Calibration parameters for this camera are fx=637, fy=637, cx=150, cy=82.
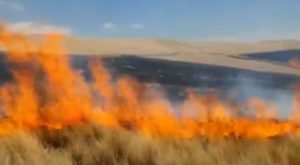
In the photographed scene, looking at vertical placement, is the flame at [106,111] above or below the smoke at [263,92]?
above

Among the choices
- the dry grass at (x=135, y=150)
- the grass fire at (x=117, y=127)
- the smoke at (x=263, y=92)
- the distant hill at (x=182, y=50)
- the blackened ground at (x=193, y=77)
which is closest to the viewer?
the dry grass at (x=135, y=150)

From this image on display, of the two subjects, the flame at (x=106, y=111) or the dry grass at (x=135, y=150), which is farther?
the flame at (x=106, y=111)

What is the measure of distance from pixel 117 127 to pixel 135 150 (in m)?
2.03

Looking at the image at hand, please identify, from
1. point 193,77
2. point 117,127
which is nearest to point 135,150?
point 117,127

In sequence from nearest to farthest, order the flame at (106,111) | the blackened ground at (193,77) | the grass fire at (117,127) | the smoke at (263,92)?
1. the grass fire at (117,127)
2. the flame at (106,111)
3. the smoke at (263,92)
4. the blackened ground at (193,77)

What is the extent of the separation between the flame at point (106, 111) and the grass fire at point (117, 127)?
0.07 feet

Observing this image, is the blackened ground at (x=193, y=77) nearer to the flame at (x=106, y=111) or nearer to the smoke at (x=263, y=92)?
the smoke at (x=263, y=92)

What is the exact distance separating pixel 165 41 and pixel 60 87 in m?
41.3

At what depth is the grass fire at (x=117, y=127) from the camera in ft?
34.3

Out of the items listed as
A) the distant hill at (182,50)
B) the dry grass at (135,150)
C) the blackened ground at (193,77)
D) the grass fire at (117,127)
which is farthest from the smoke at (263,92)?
the dry grass at (135,150)

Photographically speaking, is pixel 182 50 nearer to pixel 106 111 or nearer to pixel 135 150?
pixel 106 111

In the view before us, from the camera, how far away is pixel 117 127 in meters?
12.9

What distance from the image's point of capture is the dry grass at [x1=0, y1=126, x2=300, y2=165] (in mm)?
9953

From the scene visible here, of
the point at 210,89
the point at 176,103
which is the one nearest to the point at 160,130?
the point at 176,103
